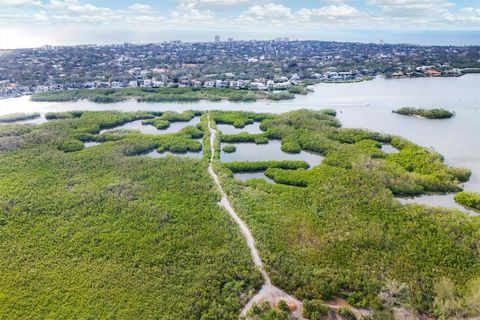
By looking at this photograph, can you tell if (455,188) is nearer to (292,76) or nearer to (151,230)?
(151,230)

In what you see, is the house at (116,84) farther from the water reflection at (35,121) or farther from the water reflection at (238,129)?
the water reflection at (238,129)

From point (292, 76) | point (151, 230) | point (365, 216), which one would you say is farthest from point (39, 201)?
point (292, 76)

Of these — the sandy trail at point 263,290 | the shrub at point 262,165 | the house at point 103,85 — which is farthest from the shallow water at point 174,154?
the house at point 103,85

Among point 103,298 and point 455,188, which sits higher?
point 455,188

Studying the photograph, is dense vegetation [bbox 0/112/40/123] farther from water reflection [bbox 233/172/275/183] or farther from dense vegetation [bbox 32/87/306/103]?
water reflection [bbox 233/172/275/183]

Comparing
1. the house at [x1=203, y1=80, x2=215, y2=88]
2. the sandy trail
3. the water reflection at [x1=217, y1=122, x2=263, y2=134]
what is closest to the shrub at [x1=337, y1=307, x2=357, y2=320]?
the sandy trail
